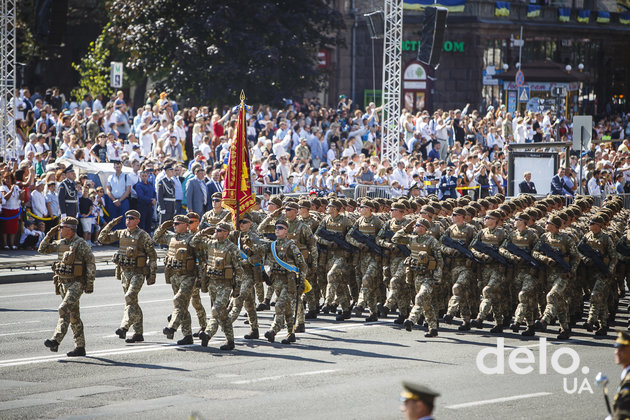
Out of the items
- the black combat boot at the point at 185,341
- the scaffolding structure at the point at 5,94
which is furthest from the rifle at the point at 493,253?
the scaffolding structure at the point at 5,94

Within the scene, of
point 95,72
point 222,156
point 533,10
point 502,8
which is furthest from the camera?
point 533,10

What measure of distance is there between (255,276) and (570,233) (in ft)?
16.9

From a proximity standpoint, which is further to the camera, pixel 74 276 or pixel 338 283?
pixel 338 283

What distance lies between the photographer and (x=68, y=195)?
23812 mm

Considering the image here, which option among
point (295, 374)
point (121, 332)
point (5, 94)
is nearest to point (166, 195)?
point (5, 94)

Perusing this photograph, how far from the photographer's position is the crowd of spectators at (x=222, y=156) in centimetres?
2464

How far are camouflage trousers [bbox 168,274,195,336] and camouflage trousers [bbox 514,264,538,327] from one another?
5.13 metres

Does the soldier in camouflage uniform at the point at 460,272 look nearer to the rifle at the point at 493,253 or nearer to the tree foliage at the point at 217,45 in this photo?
the rifle at the point at 493,253

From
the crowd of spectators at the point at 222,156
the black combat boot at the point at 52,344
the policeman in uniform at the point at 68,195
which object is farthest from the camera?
the crowd of spectators at the point at 222,156

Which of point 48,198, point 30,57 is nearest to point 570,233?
point 48,198

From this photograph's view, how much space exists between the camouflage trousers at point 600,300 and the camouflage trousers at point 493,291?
54.4 inches

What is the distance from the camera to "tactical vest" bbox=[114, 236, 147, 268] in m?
15.5

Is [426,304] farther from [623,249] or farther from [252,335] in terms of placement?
[623,249]

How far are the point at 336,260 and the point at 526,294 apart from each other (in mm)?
3320
